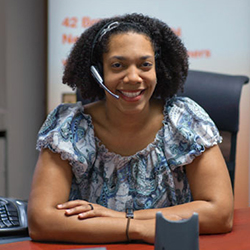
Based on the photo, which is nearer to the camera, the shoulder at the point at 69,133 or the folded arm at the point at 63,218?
the folded arm at the point at 63,218

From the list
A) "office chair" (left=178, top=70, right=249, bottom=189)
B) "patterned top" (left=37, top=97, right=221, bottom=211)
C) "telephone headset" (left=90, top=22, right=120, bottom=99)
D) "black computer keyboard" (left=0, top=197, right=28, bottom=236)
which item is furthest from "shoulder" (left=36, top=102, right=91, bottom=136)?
"office chair" (left=178, top=70, right=249, bottom=189)

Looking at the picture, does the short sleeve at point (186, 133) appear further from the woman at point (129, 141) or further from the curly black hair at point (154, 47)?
the curly black hair at point (154, 47)

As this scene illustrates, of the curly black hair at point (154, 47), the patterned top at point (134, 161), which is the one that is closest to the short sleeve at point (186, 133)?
the patterned top at point (134, 161)

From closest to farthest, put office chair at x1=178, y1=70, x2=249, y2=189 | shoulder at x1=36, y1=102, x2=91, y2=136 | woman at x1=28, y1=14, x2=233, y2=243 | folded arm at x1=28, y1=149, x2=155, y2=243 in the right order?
1. folded arm at x1=28, y1=149, x2=155, y2=243
2. woman at x1=28, y1=14, x2=233, y2=243
3. shoulder at x1=36, y1=102, x2=91, y2=136
4. office chair at x1=178, y1=70, x2=249, y2=189

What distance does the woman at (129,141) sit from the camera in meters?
1.32

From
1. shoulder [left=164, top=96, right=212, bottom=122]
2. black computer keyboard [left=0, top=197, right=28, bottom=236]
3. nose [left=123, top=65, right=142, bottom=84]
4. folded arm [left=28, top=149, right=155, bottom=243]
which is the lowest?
black computer keyboard [left=0, top=197, right=28, bottom=236]

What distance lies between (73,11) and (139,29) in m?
1.46

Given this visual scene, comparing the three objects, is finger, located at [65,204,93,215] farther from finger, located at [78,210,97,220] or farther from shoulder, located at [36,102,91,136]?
shoulder, located at [36,102,91,136]

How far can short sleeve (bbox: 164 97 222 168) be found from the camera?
138 cm

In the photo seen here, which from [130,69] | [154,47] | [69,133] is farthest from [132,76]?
[69,133]

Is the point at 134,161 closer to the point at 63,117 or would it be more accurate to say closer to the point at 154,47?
the point at 63,117

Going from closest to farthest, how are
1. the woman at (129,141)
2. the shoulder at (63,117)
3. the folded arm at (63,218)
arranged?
the folded arm at (63,218)
the woman at (129,141)
the shoulder at (63,117)

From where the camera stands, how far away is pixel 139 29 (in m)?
1.43

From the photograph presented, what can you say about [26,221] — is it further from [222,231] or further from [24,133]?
[24,133]
